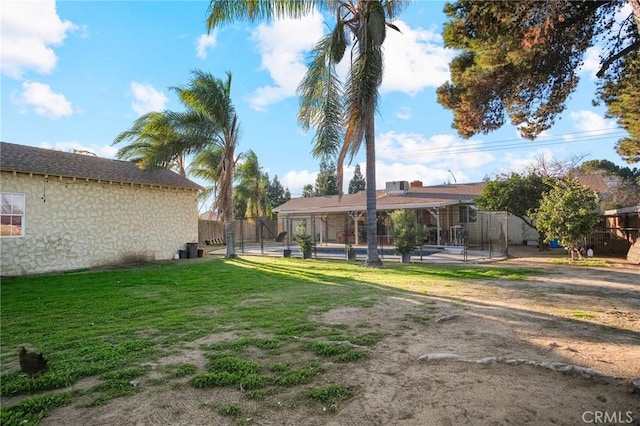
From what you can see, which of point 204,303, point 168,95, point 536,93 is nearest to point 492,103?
point 536,93

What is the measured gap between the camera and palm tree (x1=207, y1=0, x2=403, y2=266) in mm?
11172

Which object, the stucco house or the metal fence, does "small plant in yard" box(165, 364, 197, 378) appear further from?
the metal fence

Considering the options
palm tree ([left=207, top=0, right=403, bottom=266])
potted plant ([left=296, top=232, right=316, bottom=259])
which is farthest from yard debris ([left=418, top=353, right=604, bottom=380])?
potted plant ([left=296, top=232, right=316, bottom=259])

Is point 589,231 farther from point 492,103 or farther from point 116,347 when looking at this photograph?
point 116,347

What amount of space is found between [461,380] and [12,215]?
45.7 ft

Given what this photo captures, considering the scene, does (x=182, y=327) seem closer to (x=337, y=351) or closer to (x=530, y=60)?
(x=337, y=351)

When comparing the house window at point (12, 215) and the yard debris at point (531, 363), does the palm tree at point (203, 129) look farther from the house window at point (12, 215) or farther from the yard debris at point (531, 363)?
the yard debris at point (531, 363)

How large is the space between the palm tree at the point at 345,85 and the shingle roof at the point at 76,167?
26.6ft

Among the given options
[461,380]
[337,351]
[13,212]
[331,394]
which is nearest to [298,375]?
[331,394]

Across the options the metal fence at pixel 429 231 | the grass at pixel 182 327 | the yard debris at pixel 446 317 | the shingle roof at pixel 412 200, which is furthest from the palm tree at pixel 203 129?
the yard debris at pixel 446 317

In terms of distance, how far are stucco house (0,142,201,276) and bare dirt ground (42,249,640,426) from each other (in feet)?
35.9

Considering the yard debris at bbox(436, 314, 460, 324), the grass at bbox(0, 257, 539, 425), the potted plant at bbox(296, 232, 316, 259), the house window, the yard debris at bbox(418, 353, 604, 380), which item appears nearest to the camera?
the yard debris at bbox(418, 353, 604, 380)

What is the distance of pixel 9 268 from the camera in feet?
37.2

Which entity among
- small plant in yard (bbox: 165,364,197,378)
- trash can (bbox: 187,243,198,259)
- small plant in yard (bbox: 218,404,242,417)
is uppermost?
trash can (bbox: 187,243,198,259)
